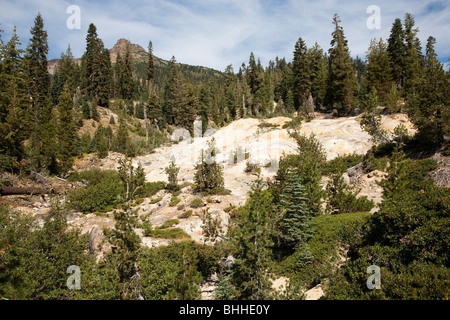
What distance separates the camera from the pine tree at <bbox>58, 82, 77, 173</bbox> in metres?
31.2

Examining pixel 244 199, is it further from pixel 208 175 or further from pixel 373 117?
pixel 373 117

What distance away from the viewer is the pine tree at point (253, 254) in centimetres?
661

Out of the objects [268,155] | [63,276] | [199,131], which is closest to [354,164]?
[268,155]

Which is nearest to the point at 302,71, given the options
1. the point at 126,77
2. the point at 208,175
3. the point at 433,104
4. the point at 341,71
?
the point at 341,71

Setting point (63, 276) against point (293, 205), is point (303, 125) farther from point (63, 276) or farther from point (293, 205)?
point (63, 276)

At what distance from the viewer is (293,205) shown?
1260 centimetres

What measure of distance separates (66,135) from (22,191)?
1138 centimetres

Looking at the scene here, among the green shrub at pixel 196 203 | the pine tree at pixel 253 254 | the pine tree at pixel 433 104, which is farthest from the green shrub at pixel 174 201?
the pine tree at pixel 433 104

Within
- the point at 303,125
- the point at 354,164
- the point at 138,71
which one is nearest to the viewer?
the point at 354,164

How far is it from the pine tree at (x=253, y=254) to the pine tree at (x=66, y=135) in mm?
32064

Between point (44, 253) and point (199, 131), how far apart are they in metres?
46.3

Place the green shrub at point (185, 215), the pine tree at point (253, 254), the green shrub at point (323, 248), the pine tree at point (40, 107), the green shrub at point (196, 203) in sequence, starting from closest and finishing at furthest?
the pine tree at point (253, 254)
the green shrub at point (323, 248)
the green shrub at point (185, 215)
the green shrub at point (196, 203)
the pine tree at point (40, 107)

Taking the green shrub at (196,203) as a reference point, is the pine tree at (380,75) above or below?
above

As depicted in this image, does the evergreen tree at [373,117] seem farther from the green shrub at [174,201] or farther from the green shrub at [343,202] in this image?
the green shrub at [174,201]
